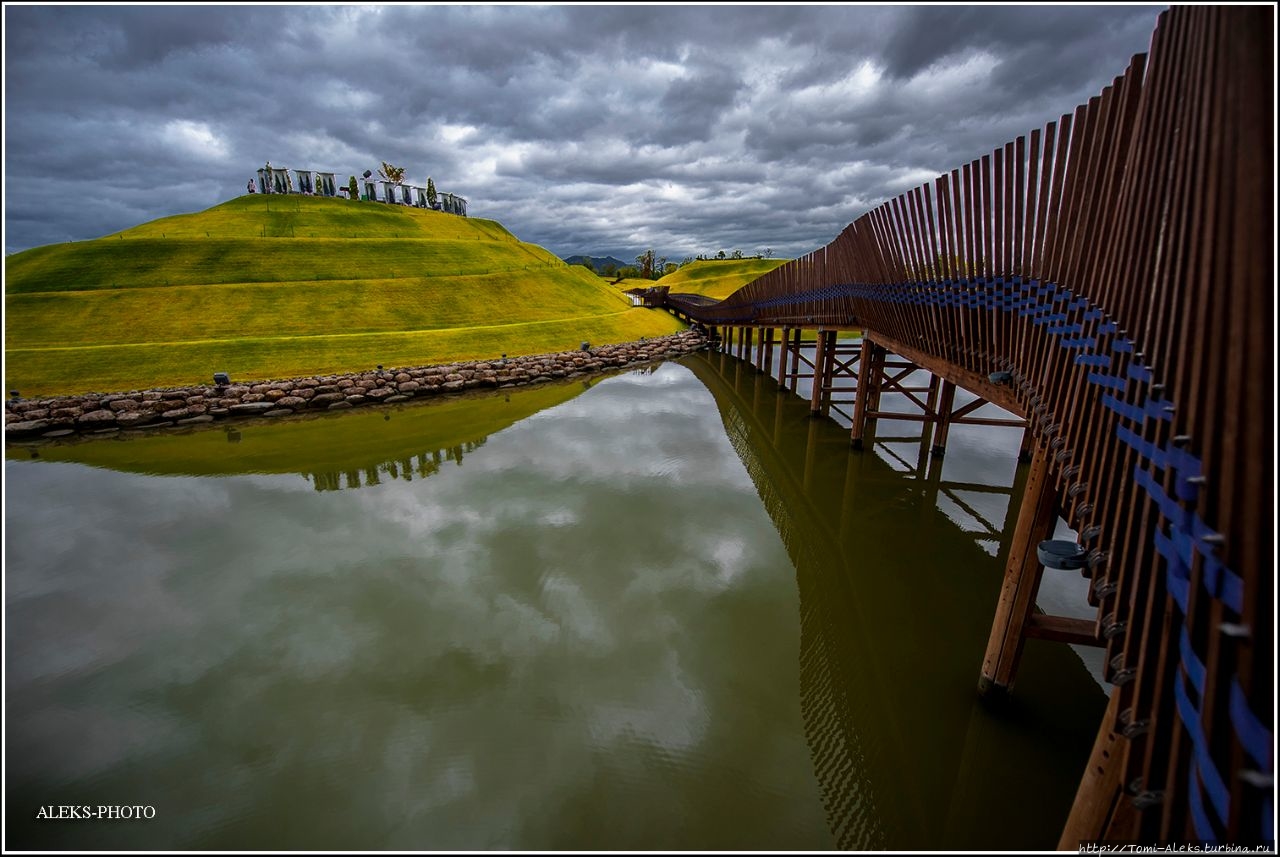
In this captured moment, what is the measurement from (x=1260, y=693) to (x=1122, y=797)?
64.0 inches

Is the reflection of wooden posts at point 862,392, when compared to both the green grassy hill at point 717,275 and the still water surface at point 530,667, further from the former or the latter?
the green grassy hill at point 717,275

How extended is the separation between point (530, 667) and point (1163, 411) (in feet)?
21.8

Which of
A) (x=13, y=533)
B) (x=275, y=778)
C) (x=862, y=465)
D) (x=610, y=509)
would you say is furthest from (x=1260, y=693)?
(x=13, y=533)

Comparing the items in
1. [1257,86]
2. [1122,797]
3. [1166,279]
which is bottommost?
[1122,797]

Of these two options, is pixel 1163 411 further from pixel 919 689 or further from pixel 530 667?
Answer: pixel 530 667

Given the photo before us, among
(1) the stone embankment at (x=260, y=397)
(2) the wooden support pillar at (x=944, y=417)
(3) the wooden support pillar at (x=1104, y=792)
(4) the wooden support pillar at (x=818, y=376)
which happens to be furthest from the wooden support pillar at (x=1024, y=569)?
(1) the stone embankment at (x=260, y=397)

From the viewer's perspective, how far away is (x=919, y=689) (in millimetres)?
6238

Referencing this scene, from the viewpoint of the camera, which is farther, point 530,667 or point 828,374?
point 828,374

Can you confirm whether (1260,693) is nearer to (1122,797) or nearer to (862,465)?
(1122,797)

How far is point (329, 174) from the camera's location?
6819 cm

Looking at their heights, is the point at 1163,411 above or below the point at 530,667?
above

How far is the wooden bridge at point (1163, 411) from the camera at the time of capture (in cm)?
199

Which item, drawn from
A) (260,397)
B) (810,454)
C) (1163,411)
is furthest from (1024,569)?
(260,397)

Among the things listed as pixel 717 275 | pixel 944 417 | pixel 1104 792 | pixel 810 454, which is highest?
pixel 717 275
